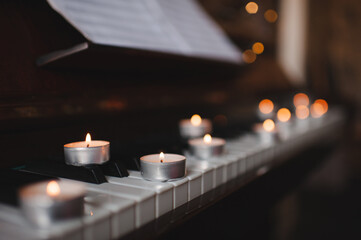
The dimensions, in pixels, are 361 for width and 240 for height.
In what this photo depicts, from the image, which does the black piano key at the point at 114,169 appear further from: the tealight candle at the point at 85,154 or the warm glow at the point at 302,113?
the warm glow at the point at 302,113

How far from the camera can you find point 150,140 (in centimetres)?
118

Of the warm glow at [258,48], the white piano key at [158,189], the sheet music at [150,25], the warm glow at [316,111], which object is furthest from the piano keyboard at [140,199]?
the warm glow at [258,48]

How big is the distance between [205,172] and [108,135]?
0.45 meters

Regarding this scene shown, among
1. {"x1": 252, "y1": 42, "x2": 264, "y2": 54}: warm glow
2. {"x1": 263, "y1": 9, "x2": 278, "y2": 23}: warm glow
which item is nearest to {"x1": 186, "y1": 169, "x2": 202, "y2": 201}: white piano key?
{"x1": 252, "y1": 42, "x2": 264, "y2": 54}: warm glow

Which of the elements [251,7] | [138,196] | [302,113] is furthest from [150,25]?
[251,7]

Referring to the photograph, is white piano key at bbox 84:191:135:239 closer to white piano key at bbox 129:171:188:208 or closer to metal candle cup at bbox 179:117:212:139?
white piano key at bbox 129:171:188:208

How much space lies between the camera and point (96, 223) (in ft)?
1.77

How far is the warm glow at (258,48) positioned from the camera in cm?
263

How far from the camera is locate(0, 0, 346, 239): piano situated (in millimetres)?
630

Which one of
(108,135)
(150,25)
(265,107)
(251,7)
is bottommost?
(108,135)

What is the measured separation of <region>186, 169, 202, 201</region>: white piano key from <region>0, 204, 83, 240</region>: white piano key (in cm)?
33

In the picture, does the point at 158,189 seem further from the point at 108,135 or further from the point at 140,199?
the point at 108,135

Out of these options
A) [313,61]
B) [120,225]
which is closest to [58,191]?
[120,225]

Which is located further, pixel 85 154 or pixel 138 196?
pixel 85 154
